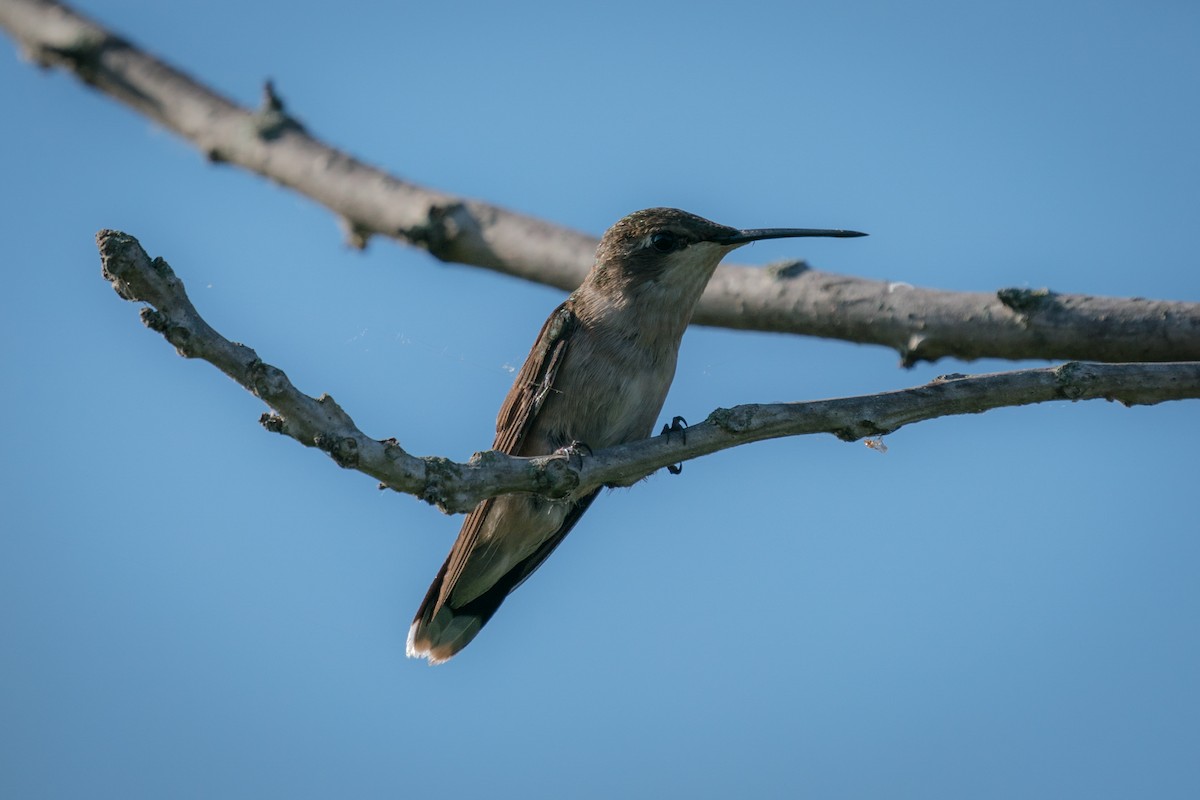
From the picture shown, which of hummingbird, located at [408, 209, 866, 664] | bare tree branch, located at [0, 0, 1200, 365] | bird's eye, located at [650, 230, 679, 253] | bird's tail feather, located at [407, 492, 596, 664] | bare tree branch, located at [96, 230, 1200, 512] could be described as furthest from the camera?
bird's tail feather, located at [407, 492, 596, 664]

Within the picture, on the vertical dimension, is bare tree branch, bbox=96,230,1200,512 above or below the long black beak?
below

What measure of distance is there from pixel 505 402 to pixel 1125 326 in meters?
2.83

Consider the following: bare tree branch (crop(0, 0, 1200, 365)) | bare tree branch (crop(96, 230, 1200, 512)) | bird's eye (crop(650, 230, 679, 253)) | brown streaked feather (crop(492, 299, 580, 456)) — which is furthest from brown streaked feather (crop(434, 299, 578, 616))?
bare tree branch (crop(96, 230, 1200, 512))

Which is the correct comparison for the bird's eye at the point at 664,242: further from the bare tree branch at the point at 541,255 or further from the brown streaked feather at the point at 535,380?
the brown streaked feather at the point at 535,380

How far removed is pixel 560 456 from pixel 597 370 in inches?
59.1

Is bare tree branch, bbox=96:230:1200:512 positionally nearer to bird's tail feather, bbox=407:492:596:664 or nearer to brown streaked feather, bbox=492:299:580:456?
brown streaked feather, bbox=492:299:580:456

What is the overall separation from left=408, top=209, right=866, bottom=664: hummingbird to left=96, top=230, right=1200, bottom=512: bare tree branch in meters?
1.12

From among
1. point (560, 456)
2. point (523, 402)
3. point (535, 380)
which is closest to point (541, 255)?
point (535, 380)

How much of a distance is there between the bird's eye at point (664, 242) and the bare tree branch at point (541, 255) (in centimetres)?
32

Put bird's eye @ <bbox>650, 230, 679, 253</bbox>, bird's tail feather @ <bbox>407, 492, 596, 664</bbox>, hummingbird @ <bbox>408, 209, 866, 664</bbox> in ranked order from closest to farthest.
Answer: hummingbird @ <bbox>408, 209, 866, 664</bbox>, bird's eye @ <bbox>650, 230, 679, 253</bbox>, bird's tail feather @ <bbox>407, 492, 596, 664</bbox>

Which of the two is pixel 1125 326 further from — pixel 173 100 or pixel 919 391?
pixel 173 100

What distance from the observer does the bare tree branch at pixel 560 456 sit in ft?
11.9

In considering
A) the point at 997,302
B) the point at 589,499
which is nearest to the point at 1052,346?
the point at 997,302

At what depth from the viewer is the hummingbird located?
230 inches
